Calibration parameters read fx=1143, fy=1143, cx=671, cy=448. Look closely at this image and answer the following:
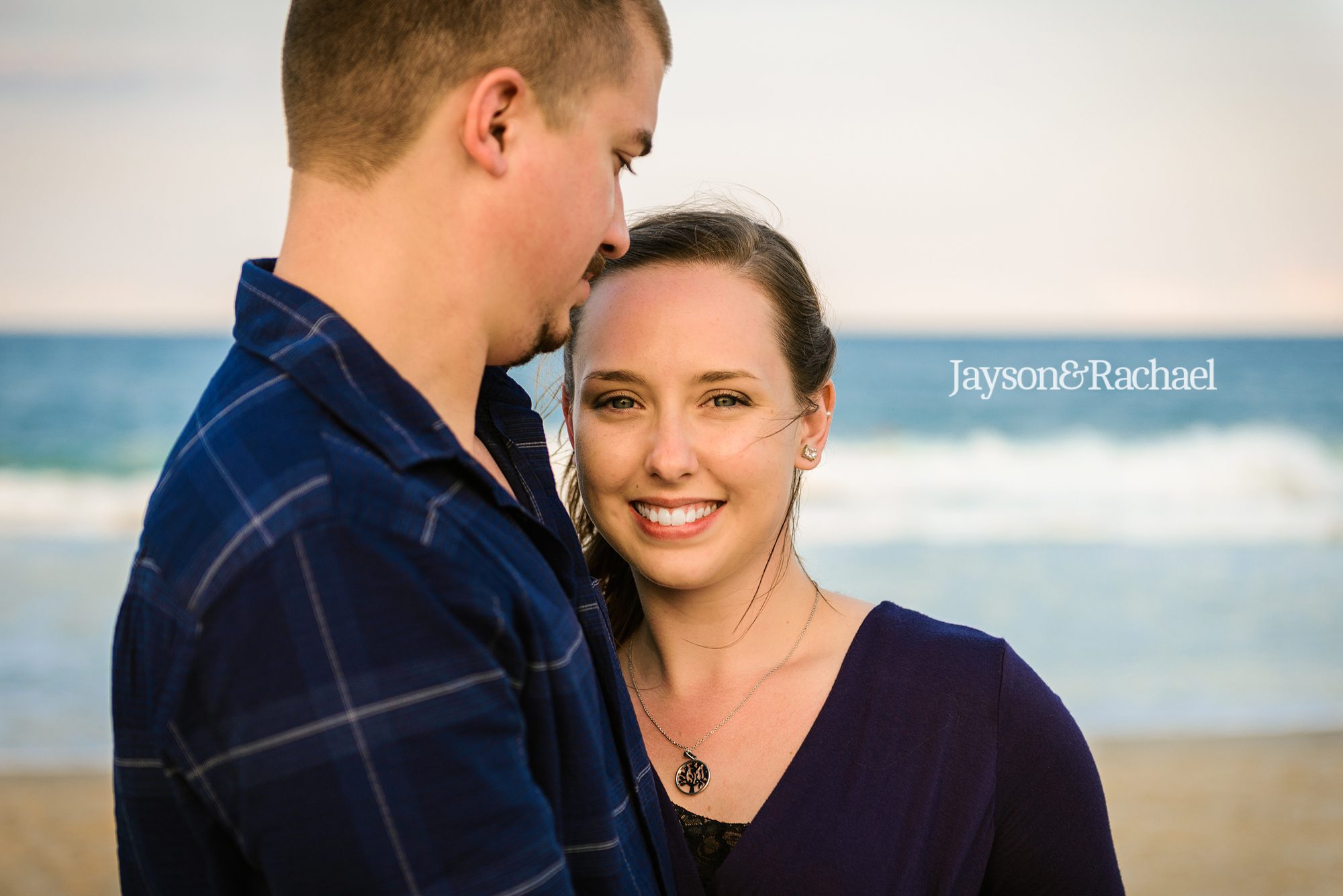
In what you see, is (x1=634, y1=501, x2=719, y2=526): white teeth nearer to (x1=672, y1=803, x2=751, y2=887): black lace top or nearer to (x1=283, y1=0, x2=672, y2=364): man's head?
(x1=672, y1=803, x2=751, y2=887): black lace top

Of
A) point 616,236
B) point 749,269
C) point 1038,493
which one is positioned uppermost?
point 1038,493

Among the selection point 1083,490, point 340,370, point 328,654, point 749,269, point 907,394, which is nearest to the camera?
point 328,654

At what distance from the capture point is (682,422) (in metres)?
1.84

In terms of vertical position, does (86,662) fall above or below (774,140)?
below

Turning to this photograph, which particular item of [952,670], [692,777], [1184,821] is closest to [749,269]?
[952,670]

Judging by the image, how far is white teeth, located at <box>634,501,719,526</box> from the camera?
6.09 feet

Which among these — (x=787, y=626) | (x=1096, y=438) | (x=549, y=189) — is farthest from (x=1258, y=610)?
(x=549, y=189)

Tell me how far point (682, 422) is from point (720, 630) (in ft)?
1.37

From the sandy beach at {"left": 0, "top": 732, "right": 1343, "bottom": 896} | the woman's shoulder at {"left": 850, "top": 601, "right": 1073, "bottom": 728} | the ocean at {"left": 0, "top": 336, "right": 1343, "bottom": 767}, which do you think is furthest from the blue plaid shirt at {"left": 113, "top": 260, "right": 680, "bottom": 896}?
the sandy beach at {"left": 0, "top": 732, "right": 1343, "bottom": 896}

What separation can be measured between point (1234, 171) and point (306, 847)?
17.7m

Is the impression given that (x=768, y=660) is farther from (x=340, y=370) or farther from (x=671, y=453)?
(x=340, y=370)

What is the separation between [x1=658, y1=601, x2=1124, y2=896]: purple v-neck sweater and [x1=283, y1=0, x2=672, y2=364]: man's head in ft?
2.97

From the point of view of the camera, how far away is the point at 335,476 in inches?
39.9

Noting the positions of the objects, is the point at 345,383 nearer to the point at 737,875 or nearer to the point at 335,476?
the point at 335,476
